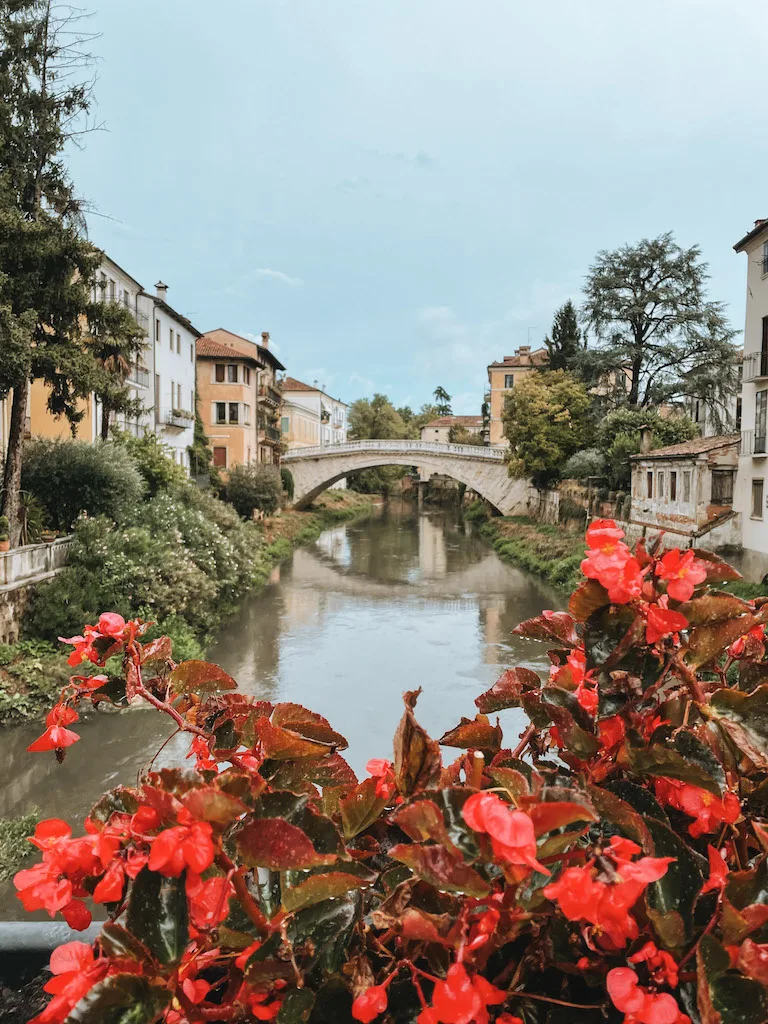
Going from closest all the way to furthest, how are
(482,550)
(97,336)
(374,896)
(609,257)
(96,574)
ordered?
(374,896) → (96,574) → (97,336) → (609,257) → (482,550)

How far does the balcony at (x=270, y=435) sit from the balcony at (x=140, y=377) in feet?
44.1

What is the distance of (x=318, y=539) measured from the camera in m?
36.3

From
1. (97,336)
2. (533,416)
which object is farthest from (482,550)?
(97,336)

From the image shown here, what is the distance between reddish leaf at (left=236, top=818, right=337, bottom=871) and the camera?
34.7 inches

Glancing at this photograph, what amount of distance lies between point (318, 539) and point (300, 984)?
3552 cm

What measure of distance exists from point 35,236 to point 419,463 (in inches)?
1139

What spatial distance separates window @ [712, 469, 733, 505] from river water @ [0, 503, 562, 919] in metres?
4.90

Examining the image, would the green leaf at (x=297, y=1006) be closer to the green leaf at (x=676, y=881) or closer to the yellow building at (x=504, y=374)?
the green leaf at (x=676, y=881)

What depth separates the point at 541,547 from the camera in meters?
27.8

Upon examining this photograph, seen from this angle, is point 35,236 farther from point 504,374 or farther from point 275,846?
point 504,374

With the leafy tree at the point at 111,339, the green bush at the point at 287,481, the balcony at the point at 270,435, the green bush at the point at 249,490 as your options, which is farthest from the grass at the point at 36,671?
the green bush at the point at 287,481

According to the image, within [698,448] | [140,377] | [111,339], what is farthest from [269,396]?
[698,448]

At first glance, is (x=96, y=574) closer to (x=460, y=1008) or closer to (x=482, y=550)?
(x=460, y=1008)

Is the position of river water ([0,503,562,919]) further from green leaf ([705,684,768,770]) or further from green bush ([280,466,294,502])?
green bush ([280,466,294,502])
